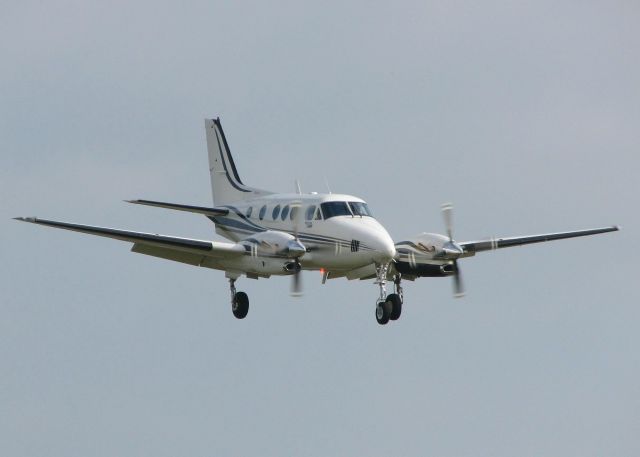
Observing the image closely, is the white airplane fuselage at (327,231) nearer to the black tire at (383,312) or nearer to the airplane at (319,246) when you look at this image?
the airplane at (319,246)

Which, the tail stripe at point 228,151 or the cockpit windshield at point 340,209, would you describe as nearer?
the cockpit windshield at point 340,209

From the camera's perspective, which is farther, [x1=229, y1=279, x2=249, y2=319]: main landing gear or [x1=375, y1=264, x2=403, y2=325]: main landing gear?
[x1=229, y1=279, x2=249, y2=319]: main landing gear

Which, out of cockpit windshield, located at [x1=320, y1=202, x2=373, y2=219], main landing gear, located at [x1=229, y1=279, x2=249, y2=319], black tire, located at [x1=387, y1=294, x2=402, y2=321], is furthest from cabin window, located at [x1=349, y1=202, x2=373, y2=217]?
main landing gear, located at [x1=229, y1=279, x2=249, y2=319]

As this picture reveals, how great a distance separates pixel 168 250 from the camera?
3991 cm

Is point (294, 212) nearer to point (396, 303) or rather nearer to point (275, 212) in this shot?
point (275, 212)

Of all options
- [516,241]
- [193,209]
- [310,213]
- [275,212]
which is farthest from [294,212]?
[516,241]

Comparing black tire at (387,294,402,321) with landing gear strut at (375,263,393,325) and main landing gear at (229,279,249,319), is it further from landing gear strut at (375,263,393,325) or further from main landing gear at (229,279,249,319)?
main landing gear at (229,279,249,319)

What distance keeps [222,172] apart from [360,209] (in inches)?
351

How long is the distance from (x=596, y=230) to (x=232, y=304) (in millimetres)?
11453

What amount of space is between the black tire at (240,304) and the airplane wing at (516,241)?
22.1 feet

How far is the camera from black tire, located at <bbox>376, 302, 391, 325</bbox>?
38750 millimetres

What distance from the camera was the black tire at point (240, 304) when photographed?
41406 mm

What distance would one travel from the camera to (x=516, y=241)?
4178 cm

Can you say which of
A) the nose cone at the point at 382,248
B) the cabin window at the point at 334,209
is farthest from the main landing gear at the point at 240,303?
the nose cone at the point at 382,248
